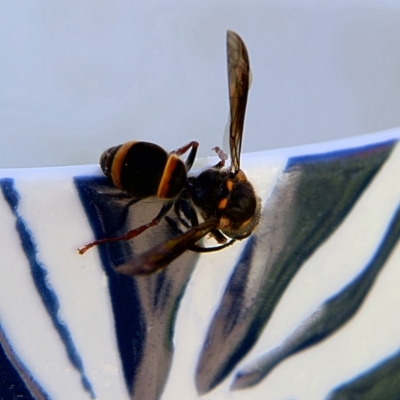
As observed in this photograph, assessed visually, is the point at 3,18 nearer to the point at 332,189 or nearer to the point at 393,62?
the point at 393,62

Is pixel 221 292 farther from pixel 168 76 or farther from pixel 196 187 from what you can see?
pixel 168 76

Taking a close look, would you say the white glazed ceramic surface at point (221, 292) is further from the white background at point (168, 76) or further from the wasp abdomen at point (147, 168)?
the white background at point (168, 76)

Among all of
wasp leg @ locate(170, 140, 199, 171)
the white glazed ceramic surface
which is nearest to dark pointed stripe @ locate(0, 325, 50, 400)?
the white glazed ceramic surface

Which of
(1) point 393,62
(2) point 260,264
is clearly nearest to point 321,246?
(2) point 260,264

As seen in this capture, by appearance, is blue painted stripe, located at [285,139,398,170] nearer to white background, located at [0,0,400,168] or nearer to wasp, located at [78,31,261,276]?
wasp, located at [78,31,261,276]

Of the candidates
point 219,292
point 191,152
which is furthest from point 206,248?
point 191,152

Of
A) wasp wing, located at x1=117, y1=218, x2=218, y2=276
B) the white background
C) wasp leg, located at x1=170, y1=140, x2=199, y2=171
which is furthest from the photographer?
the white background
